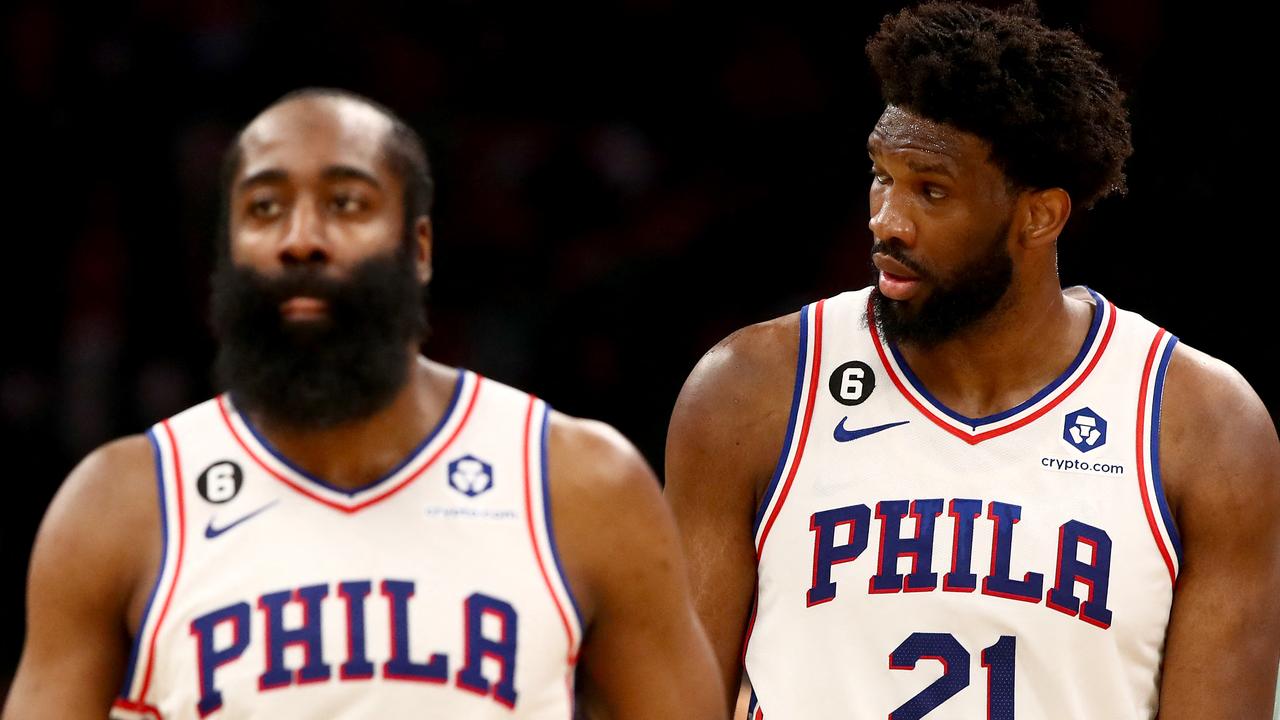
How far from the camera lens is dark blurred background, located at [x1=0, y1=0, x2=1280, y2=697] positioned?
25.0 ft

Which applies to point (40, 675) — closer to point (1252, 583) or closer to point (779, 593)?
point (779, 593)

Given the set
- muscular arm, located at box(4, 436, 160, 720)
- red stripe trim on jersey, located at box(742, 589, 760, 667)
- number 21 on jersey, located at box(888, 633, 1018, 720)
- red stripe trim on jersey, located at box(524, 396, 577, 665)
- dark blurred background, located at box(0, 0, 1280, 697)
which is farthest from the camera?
dark blurred background, located at box(0, 0, 1280, 697)

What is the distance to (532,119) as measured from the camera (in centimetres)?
858

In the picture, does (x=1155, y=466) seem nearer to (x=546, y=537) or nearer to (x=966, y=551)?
(x=966, y=551)

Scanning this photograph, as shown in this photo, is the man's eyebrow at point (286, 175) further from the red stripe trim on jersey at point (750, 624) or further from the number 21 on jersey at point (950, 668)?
the number 21 on jersey at point (950, 668)

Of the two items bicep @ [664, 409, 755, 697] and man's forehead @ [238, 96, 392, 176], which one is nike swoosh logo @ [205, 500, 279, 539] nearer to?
man's forehead @ [238, 96, 392, 176]

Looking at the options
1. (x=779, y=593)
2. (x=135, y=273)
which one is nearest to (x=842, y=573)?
(x=779, y=593)

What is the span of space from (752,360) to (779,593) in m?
0.48

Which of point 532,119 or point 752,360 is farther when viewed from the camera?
point 532,119

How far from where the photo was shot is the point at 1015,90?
3.80 meters

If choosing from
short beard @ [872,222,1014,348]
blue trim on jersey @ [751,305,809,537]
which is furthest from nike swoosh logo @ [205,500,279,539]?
short beard @ [872,222,1014,348]

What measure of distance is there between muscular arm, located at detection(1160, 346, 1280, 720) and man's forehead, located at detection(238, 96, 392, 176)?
5.66 feet

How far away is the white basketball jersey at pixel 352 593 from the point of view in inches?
115

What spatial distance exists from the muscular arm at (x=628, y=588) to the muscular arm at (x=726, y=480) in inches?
28.9
